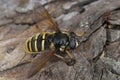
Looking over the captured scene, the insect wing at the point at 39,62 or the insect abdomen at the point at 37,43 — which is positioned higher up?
the insect abdomen at the point at 37,43

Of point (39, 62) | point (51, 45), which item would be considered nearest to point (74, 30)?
point (51, 45)

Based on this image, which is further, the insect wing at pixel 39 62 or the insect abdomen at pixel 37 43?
the insect abdomen at pixel 37 43

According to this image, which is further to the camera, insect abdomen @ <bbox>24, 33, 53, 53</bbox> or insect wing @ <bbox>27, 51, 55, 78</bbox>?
insect abdomen @ <bbox>24, 33, 53, 53</bbox>

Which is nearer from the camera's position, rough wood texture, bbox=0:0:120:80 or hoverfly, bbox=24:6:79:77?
rough wood texture, bbox=0:0:120:80

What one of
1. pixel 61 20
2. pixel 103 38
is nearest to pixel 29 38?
pixel 61 20

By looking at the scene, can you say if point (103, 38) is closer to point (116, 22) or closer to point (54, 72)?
point (116, 22)

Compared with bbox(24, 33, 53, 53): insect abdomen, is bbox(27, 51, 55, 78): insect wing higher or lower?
lower
